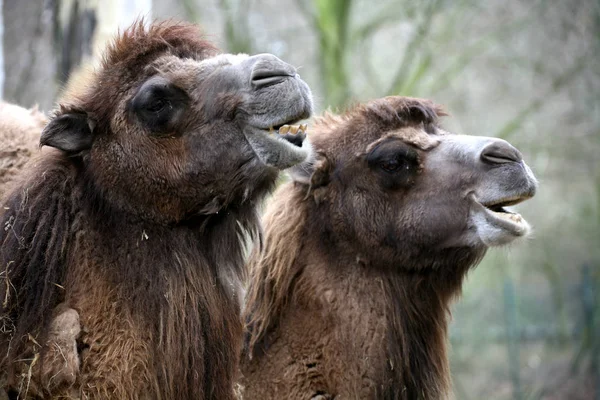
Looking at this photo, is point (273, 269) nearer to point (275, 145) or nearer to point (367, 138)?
point (367, 138)

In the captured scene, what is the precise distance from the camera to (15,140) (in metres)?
5.29

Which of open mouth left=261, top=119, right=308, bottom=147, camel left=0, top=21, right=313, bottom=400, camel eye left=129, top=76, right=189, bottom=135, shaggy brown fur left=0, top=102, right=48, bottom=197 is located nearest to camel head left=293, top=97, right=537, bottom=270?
camel left=0, top=21, right=313, bottom=400

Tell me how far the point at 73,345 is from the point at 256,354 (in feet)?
5.08

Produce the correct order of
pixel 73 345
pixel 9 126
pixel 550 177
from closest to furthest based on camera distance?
pixel 73 345 → pixel 9 126 → pixel 550 177

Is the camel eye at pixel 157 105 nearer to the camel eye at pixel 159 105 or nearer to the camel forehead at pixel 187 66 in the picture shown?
the camel eye at pixel 159 105

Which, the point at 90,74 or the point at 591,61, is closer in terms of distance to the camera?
the point at 90,74

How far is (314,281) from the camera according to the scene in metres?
5.50

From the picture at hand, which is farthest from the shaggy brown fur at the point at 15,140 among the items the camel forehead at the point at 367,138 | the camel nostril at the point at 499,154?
the camel nostril at the point at 499,154

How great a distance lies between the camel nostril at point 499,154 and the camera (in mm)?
5223

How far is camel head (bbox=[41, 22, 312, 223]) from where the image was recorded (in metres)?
4.24

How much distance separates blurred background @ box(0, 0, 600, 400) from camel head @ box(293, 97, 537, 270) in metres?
6.82

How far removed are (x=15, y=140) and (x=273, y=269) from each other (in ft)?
5.53

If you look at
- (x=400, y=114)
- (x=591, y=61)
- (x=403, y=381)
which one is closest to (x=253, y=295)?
(x=403, y=381)

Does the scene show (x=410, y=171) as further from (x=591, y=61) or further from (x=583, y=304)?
(x=583, y=304)
